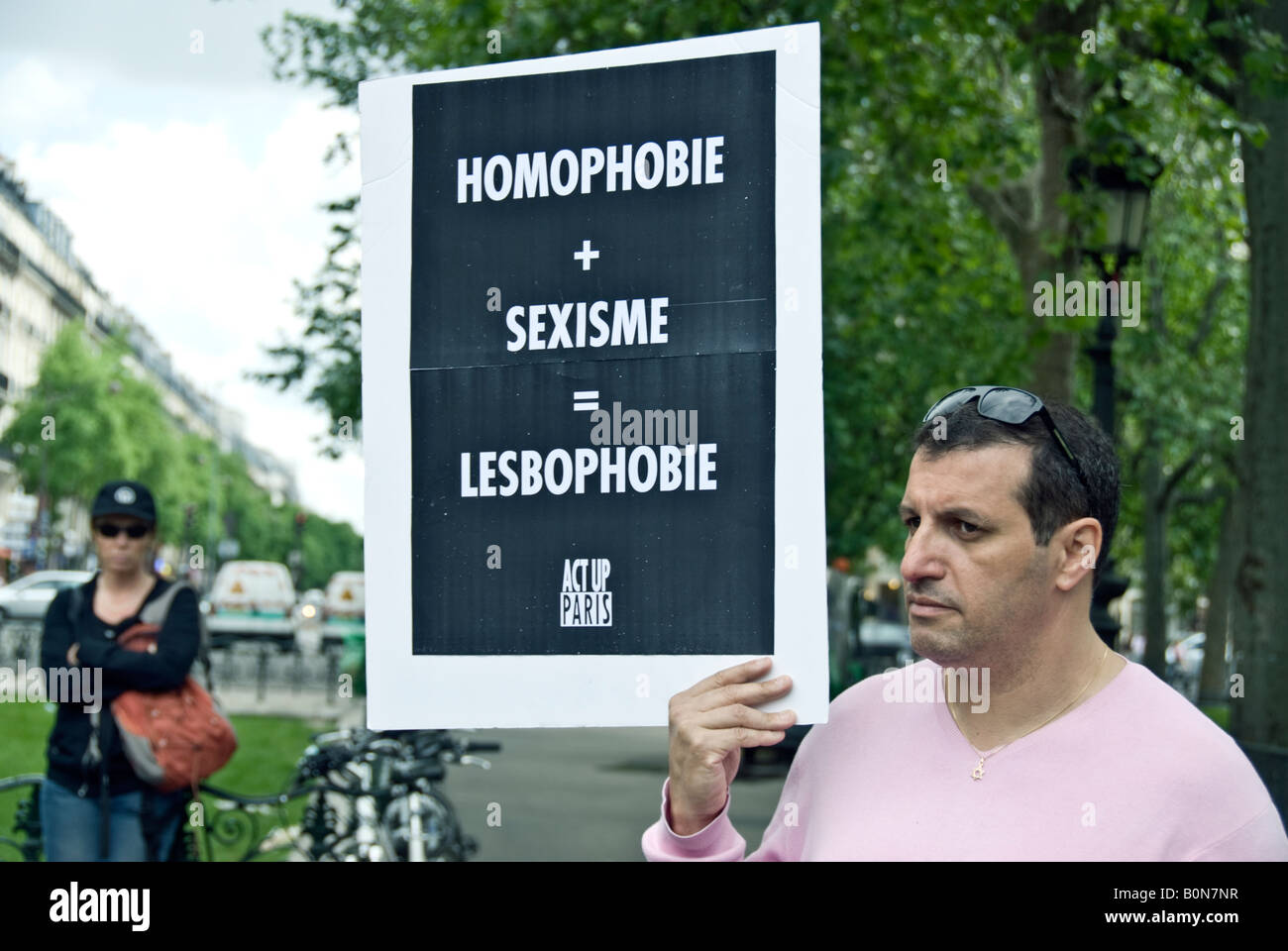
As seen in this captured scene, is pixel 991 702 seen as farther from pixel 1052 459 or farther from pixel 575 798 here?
pixel 575 798

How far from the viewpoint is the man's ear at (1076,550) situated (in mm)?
1960

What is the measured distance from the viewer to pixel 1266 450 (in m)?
8.16

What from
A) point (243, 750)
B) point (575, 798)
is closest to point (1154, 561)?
point (575, 798)

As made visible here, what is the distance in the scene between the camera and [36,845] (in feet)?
17.8

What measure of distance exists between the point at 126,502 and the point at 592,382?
123 inches

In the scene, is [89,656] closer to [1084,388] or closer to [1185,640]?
[1084,388]

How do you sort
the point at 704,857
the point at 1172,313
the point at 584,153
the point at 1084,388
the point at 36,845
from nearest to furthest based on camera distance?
1. the point at 704,857
2. the point at 584,153
3. the point at 36,845
4. the point at 1084,388
5. the point at 1172,313

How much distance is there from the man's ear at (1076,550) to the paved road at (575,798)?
6570mm

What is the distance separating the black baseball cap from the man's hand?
3148 mm

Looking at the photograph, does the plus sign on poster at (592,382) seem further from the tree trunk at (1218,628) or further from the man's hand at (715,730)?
the tree trunk at (1218,628)

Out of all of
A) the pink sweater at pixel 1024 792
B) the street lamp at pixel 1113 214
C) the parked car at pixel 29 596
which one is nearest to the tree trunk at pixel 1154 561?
the street lamp at pixel 1113 214

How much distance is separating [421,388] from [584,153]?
0.39 m
